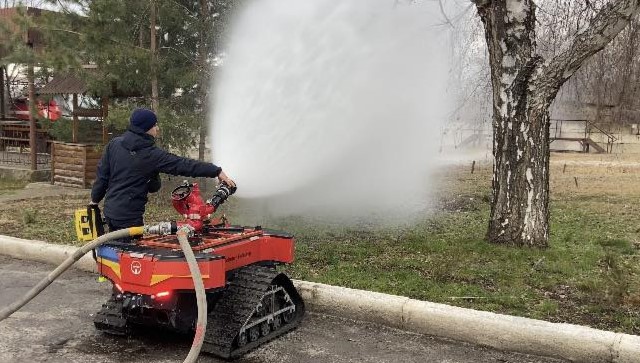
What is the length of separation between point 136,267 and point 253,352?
1.11 meters

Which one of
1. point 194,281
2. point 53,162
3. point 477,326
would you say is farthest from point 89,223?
point 53,162

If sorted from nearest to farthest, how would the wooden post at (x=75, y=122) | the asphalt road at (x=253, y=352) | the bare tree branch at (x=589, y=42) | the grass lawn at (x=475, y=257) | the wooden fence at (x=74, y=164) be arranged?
the asphalt road at (x=253, y=352)
the grass lawn at (x=475, y=257)
the bare tree branch at (x=589, y=42)
the wooden fence at (x=74, y=164)
the wooden post at (x=75, y=122)

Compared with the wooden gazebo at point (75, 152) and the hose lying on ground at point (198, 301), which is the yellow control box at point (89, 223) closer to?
the hose lying on ground at point (198, 301)

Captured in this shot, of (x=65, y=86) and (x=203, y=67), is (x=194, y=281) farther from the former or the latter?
(x=65, y=86)

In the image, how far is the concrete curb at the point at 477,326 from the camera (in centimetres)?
454

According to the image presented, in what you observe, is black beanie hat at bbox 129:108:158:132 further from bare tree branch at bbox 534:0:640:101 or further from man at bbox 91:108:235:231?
bare tree branch at bbox 534:0:640:101

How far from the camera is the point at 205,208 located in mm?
4930

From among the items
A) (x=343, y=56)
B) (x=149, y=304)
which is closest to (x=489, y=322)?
(x=149, y=304)

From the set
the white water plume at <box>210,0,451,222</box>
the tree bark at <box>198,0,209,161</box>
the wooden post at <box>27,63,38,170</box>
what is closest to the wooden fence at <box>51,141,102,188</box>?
the wooden post at <box>27,63,38,170</box>

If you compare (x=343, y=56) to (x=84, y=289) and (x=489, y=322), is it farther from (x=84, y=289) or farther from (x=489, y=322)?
(x=489, y=322)

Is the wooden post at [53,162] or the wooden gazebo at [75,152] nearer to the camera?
the wooden gazebo at [75,152]

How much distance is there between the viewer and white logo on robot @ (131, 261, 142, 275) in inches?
173

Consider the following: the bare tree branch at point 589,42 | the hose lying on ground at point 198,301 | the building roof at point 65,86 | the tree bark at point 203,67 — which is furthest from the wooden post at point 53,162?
the hose lying on ground at point 198,301

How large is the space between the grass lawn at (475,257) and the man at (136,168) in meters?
1.94
